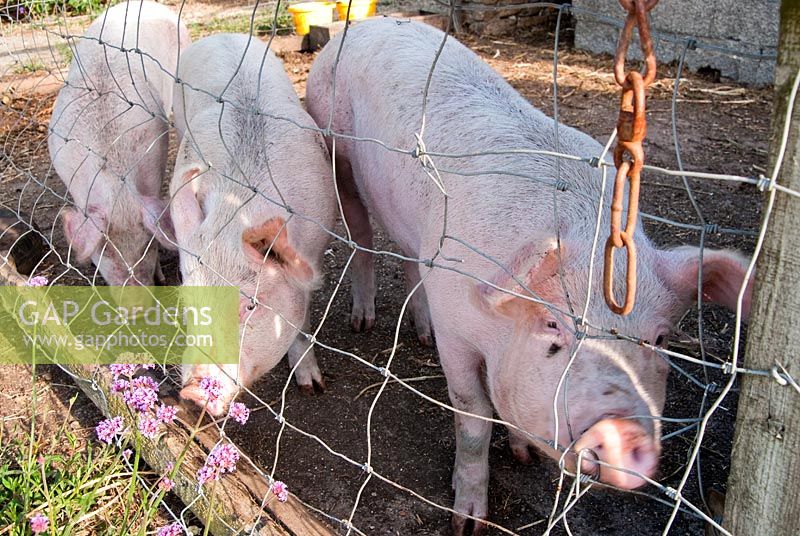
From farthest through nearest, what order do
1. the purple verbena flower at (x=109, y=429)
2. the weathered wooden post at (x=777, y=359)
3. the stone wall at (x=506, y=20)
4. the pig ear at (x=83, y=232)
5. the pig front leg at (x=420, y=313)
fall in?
the stone wall at (x=506, y=20)
the pig front leg at (x=420, y=313)
the pig ear at (x=83, y=232)
the purple verbena flower at (x=109, y=429)
the weathered wooden post at (x=777, y=359)

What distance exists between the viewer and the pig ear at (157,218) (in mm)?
2890

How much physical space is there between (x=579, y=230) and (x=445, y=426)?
3.96ft

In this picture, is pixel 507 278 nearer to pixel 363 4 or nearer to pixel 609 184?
pixel 609 184

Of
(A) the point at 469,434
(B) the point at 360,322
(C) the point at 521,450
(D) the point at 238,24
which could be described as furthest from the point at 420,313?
(D) the point at 238,24

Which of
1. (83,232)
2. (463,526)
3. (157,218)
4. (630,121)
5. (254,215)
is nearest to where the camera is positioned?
(630,121)

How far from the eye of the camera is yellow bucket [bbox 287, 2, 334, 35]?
7492mm

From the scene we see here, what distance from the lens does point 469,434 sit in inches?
96.1

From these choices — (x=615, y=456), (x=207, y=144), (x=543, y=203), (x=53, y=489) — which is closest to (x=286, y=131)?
(x=207, y=144)

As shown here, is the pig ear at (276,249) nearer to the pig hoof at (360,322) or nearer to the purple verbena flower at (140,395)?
the purple verbena flower at (140,395)

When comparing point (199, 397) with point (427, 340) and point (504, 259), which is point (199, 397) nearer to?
point (504, 259)

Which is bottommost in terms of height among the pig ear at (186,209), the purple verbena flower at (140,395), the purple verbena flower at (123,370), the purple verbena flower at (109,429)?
the purple verbena flower at (109,429)

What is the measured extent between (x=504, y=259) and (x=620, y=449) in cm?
61

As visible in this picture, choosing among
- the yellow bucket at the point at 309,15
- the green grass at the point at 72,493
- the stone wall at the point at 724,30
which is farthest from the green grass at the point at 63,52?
the green grass at the point at 72,493

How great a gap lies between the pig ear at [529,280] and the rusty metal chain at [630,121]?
0.64 m
